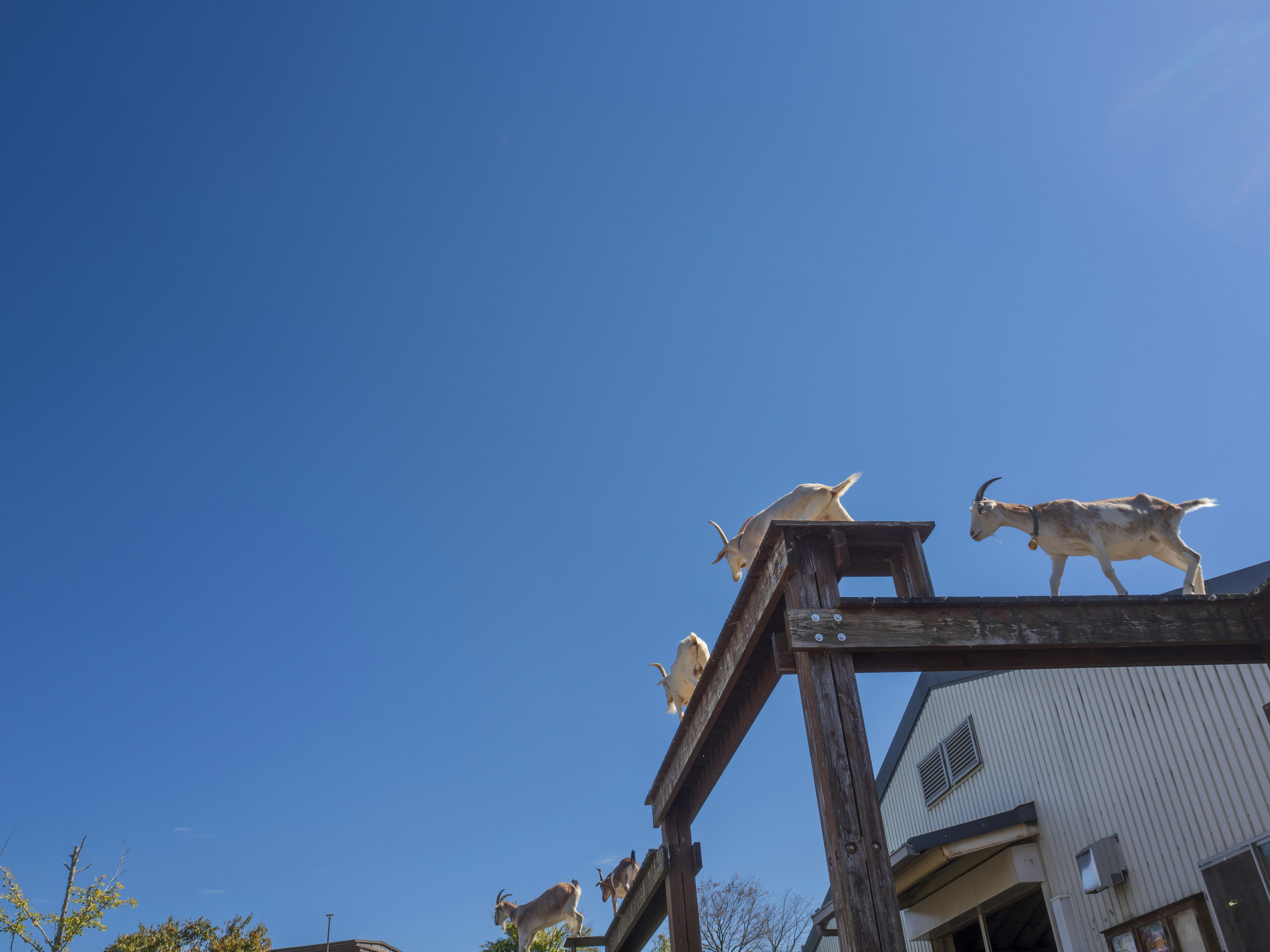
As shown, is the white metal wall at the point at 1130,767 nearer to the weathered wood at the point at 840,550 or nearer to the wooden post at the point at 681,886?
the wooden post at the point at 681,886

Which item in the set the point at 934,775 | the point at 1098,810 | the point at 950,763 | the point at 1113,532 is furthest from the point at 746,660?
the point at 934,775

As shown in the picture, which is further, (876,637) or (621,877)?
(621,877)

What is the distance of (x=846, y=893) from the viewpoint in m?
4.30

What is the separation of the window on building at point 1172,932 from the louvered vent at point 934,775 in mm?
4118

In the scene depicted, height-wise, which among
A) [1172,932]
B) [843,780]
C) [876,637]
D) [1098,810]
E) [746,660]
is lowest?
[1172,932]

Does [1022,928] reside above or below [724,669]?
below

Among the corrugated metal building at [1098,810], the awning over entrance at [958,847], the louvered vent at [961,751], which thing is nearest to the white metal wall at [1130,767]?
the corrugated metal building at [1098,810]

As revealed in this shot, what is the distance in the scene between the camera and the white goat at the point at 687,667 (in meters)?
12.0

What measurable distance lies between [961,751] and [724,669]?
8.72 m

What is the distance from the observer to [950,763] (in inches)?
559

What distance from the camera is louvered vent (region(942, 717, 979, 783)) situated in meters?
13.5

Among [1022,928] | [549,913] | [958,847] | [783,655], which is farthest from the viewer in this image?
[549,913]

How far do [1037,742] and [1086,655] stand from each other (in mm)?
7284

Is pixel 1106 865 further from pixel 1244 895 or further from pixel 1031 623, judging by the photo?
pixel 1031 623
